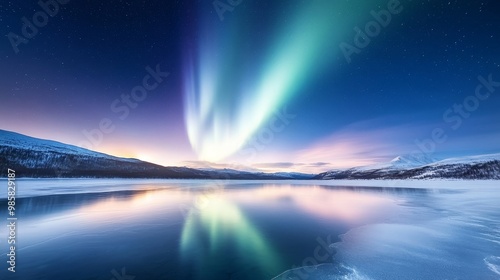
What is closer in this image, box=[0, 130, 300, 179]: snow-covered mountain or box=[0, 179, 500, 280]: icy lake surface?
box=[0, 179, 500, 280]: icy lake surface

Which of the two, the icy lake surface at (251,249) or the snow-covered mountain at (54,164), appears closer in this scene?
the icy lake surface at (251,249)

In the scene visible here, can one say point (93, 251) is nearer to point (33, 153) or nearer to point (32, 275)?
point (32, 275)

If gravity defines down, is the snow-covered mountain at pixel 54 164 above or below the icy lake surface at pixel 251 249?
above

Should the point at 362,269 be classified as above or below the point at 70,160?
below

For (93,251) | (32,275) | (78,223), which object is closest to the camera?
(32,275)

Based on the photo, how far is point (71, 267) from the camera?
6641 mm

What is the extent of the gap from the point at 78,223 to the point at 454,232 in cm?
2005

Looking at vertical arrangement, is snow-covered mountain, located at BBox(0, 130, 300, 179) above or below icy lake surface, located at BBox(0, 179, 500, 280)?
above

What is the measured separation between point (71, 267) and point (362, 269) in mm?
8788

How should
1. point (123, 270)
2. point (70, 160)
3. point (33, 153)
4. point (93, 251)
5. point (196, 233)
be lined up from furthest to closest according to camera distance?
point (70, 160) < point (33, 153) < point (196, 233) < point (93, 251) < point (123, 270)

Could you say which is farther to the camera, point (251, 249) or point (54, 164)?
point (54, 164)

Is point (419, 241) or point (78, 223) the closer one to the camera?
point (419, 241)

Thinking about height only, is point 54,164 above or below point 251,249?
above

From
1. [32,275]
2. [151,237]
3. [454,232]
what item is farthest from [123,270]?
[454,232]
